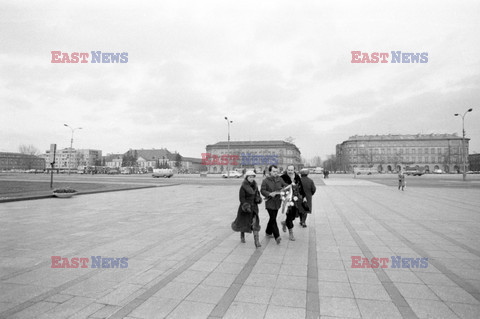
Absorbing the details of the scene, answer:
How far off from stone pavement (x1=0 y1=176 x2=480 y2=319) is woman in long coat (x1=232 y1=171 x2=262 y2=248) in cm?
43

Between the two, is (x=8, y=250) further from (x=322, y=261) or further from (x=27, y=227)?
(x=322, y=261)

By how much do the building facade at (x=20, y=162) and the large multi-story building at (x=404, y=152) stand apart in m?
132

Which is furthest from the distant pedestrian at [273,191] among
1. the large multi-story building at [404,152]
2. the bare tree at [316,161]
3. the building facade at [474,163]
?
the bare tree at [316,161]

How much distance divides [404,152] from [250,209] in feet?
390

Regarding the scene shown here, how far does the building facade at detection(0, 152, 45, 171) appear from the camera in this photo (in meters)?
120

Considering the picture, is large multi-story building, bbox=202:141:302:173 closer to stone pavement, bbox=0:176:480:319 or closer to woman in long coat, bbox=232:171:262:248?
stone pavement, bbox=0:176:480:319

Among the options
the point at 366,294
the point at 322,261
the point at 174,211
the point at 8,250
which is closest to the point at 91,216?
the point at 174,211

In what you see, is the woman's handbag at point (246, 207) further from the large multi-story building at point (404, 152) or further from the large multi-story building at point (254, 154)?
the large multi-story building at point (404, 152)

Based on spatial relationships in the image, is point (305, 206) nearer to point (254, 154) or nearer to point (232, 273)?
point (232, 273)

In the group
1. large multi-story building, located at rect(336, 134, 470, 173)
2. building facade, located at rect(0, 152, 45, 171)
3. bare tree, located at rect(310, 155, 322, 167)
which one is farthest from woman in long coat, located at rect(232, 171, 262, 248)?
bare tree, located at rect(310, 155, 322, 167)

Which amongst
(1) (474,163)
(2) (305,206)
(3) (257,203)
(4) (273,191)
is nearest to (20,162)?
(2) (305,206)

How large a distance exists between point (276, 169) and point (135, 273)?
3652 millimetres

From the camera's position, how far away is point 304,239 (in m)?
7.10

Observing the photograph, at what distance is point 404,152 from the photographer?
4208 inches
